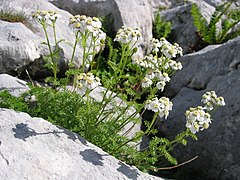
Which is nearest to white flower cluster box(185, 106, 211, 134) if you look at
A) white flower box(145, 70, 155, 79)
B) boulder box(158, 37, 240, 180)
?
white flower box(145, 70, 155, 79)

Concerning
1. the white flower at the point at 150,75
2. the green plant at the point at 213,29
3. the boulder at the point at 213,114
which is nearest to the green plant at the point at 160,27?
the green plant at the point at 213,29

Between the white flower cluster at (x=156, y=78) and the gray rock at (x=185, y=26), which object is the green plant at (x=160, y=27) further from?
the white flower cluster at (x=156, y=78)

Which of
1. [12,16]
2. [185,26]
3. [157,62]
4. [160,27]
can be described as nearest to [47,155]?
Answer: [157,62]

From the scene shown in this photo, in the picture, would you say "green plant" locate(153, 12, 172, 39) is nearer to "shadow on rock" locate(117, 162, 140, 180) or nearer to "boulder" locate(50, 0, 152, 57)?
"boulder" locate(50, 0, 152, 57)

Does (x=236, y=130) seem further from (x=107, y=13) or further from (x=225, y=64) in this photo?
(x=107, y=13)

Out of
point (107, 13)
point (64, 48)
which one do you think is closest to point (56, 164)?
point (64, 48)

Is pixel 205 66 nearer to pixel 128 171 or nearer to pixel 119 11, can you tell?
pixel 119 11
